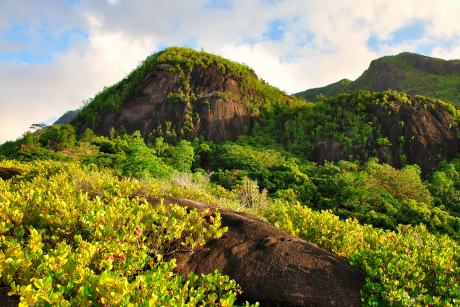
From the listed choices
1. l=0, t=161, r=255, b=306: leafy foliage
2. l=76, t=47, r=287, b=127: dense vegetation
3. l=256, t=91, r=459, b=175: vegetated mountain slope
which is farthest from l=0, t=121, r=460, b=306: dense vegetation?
l=76, t=47, r=287, b=127: dense vegetation

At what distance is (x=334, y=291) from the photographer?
3152 mm

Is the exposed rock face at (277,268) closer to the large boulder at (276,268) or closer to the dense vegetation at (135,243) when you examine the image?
the large boulder at (276,268)

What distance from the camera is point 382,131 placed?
108 ft

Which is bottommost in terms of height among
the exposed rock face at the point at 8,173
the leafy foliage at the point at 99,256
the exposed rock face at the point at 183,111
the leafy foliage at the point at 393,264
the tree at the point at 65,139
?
the leafy foliage at the point at 393,264

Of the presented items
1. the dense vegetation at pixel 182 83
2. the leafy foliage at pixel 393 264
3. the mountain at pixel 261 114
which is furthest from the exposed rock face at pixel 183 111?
the leafy foliage at pixel 393 264

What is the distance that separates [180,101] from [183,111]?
1.89 meters

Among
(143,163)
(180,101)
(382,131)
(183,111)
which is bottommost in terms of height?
(143,163)

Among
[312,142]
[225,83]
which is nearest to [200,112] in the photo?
[225,83]

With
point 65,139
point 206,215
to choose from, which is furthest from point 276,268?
point 65,139

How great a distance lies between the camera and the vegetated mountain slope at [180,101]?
39.8 metres

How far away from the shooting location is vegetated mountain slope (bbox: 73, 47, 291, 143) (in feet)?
131

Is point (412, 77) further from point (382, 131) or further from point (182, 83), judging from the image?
point (182, 83)

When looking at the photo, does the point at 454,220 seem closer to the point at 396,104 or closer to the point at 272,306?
the point at 272,306

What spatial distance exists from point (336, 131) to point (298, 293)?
114 ft
